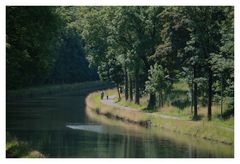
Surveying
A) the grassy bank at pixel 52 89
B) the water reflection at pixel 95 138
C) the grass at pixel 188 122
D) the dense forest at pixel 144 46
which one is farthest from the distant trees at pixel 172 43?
the grassy bank at pixel 52 89

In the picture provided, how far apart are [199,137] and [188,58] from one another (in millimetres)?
8292

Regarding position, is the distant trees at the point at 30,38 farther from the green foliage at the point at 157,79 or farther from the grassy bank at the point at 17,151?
the green foliage at the point at 157,79

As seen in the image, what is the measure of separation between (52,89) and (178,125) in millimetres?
66662

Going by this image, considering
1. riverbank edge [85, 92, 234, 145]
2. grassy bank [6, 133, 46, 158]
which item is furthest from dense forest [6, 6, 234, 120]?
grassy bank [6, 133, 46, 158]

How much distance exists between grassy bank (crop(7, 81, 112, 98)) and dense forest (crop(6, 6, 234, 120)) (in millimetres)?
19391

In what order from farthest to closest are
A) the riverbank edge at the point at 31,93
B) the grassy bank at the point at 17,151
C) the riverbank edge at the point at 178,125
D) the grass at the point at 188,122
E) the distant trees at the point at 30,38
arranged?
the grass at the point at 188,122
the riverbank edge at the point at 178,125
the distant trees at the point at 30,38
the riverbank edge at the point at 31,93
the grassy bank at the point at 17,151

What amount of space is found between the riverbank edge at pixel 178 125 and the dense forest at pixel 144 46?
6.53 feet

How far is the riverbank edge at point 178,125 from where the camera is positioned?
162 feet

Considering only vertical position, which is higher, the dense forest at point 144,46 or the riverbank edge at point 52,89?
the dense forest at point 144,46

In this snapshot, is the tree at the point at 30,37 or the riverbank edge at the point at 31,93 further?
the tree at the point at 30,37

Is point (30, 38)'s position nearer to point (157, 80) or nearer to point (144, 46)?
point (157, 80)

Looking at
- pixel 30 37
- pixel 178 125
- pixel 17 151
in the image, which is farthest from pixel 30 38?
pixel 178 125

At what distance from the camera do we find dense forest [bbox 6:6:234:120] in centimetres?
4588
